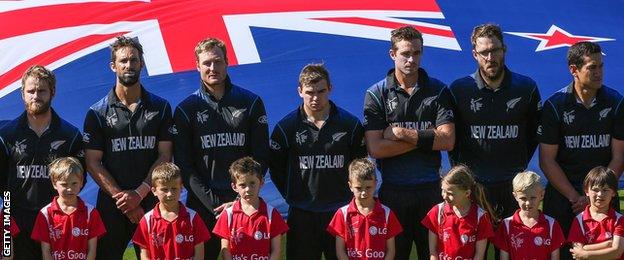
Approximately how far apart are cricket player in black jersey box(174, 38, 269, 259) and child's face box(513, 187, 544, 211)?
5.38 feet

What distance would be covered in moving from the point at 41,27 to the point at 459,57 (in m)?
4.01

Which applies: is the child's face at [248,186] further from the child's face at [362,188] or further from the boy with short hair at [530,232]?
the boy with short hair at [530,232]

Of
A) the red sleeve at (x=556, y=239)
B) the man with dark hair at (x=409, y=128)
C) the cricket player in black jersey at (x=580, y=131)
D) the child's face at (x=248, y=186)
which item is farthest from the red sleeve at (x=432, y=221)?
the child's face at (x=248, y=186)

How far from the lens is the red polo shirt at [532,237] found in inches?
244

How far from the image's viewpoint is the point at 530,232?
6188 mm

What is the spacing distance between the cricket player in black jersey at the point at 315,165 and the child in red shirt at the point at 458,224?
65cm

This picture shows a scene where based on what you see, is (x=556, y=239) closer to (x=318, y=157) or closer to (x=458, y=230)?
(x=458, y=230)

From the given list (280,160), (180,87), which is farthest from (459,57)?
(280,160)

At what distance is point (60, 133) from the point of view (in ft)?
21.4

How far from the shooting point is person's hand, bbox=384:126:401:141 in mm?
6340

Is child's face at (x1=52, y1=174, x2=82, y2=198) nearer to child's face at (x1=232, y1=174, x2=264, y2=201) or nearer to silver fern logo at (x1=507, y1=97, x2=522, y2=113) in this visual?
child's face at (x1=232, y1=174, x2=264, y2=201)

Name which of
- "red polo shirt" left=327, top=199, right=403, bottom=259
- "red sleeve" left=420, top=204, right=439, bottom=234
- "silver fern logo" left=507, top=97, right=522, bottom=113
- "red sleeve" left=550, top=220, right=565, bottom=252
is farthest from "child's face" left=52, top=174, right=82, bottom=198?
"red sleeve" left=550, top=220, right=565, bottom=252

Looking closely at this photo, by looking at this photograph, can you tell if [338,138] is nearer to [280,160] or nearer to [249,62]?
[280,160]

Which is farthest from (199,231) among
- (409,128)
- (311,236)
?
(409,128)
